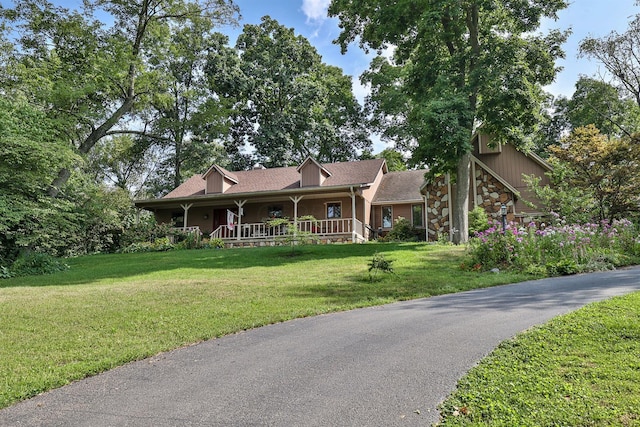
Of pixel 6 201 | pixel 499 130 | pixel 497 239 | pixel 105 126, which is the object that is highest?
pixel 105 126

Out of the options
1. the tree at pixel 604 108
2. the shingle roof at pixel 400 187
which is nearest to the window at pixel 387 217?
the shingle roof at pixel 400 187

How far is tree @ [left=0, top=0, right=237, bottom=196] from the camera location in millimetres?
17839

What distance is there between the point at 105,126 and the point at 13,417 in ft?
62.4

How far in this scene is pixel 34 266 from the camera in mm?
12977

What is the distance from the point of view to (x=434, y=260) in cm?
1182

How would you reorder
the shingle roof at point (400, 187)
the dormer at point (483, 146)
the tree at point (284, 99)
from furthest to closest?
the tree at point (284, 99)
the shingle roof at point (400, 187)
the dormer at point (483, 146)

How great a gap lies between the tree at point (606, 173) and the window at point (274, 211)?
13.7m

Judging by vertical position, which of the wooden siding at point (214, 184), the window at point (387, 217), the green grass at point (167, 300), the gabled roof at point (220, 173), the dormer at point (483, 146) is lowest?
the green grass at point (167, 300)

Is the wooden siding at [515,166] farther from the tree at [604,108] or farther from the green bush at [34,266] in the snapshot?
the green bush at [34,266]

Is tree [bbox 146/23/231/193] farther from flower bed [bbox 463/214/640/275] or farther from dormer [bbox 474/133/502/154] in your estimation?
flower bed [bbox 463/214/640/275]

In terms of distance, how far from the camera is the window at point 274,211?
2338cm

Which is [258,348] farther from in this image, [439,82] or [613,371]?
[439,82]

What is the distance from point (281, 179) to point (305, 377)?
67.7 feet

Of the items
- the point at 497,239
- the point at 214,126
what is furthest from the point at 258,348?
the point at 214,126
